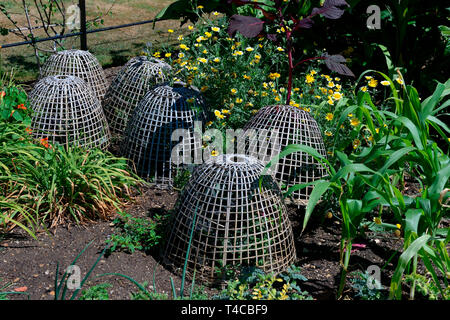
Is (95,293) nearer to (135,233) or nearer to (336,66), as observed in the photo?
(135,233)

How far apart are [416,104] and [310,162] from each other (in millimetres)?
859

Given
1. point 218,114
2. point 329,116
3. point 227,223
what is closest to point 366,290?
point 227,223

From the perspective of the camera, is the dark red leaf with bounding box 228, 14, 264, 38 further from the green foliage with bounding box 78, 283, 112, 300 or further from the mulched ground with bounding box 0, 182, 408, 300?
the green foliage with bounding box 78, 283, 112, 300

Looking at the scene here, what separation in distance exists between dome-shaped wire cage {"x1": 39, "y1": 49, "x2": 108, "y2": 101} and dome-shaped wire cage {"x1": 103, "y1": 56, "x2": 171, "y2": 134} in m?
0.32

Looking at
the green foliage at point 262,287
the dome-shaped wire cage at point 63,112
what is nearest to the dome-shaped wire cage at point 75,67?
the dome-shaped wire cage at point 63,112

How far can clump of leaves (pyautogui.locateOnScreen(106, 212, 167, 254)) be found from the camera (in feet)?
10.2

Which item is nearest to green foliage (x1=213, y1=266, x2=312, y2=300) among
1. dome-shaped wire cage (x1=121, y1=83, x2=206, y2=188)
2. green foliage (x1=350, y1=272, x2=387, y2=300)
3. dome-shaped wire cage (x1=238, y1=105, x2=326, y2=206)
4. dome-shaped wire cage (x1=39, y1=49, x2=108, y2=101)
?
green foliage (x1=350, y1=272, x2=387, y2=300)

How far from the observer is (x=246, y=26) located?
3.59 metres

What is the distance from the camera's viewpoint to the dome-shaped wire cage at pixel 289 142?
3615 mm

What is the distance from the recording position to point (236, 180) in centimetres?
290

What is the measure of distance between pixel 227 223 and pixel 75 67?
264cm

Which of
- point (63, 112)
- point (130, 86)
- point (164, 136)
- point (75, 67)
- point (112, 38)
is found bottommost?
point (164, 136)

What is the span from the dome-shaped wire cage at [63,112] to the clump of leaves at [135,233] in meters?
0.88

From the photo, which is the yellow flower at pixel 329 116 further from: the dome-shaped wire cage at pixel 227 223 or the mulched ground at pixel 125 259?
the dome-shaped wire cage at pixel 227 223
